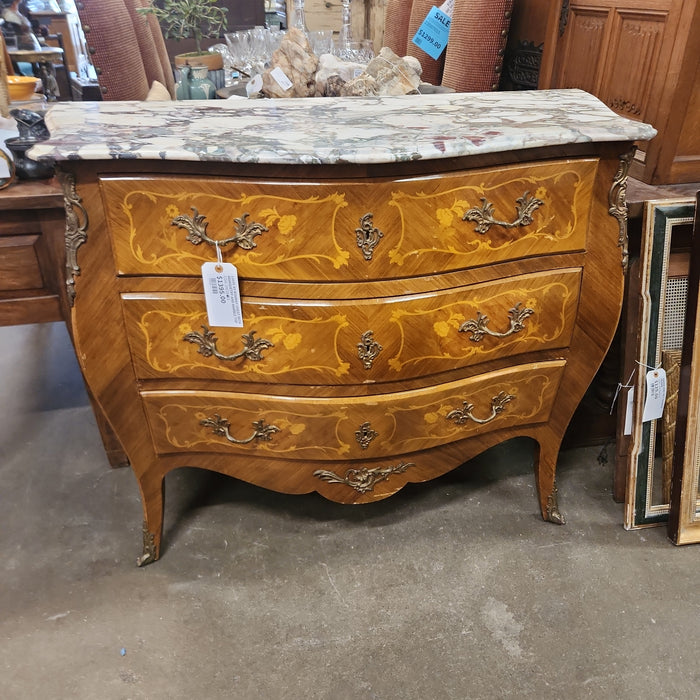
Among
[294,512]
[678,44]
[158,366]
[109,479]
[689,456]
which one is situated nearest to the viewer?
[158,366]

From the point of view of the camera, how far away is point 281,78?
1800 millimetres

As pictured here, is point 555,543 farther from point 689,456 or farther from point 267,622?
point 267,622

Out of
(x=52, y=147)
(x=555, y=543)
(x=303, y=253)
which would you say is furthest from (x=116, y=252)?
(x=555, y=543)

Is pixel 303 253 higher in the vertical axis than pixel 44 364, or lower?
higher

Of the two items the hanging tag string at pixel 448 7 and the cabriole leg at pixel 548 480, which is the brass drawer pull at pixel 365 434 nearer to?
the cabriole leg at pixel 548 480

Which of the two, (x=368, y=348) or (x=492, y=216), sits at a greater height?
(x=492, y=216)

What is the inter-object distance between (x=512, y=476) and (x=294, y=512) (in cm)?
67

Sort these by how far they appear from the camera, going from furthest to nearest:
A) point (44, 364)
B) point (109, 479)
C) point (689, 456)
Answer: point (44, 364)
point (109, 479)
point (689, 456)

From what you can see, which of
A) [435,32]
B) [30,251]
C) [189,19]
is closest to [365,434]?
[30,251]

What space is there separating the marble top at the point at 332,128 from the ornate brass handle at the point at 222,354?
350 millimetres

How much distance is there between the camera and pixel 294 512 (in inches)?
68.2

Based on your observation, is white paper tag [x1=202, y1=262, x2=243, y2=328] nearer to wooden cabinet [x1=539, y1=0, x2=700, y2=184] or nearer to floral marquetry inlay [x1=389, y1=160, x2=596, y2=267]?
floral marquetry inlay [x1=389, y1=160, x2=596, y2=267]

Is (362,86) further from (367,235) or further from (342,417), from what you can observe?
(342,417)

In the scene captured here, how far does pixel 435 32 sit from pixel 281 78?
2.49 ft
